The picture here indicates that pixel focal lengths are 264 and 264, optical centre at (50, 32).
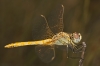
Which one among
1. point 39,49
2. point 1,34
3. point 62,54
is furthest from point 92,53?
point 1,34

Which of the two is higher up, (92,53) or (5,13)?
(5,13)

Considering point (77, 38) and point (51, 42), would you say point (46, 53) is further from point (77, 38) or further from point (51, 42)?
point (77, 38)

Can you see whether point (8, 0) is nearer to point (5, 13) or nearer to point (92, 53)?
point (5, 13)

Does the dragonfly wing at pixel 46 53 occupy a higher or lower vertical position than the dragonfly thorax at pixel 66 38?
lower

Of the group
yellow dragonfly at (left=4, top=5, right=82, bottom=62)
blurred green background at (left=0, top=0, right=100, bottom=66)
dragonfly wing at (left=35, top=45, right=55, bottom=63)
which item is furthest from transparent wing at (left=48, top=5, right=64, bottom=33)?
blurred green background at (left=0, top=0, right=100, bottom=66)

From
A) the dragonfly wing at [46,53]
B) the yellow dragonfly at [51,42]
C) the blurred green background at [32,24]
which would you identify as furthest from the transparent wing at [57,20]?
the blurred green background at [32,24]

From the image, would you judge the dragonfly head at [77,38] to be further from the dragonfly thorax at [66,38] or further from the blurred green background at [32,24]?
the blurred green background at [32,24]
